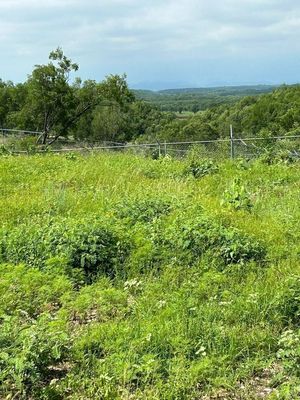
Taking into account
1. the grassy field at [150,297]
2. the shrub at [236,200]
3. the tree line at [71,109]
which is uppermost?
the tree line at [71,109]

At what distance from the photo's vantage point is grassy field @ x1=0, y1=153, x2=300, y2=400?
304cm

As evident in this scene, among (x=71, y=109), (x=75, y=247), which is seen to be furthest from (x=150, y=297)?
(x=71, y=109)

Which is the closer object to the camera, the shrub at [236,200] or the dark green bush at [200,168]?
the shrub at [236,200]

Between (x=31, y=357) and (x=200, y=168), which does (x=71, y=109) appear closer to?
(x=200, y=168)

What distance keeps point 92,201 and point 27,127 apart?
28.6 m

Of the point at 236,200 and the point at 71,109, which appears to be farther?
the point at 71,109

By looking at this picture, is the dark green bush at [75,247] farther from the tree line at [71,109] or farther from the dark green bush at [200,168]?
the tree line at [71,109]

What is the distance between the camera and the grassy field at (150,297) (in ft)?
9.99

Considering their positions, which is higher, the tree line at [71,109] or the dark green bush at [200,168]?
the tree line at [71,109]

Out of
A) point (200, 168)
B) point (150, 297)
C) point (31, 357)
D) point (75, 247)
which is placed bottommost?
point (150, 297)

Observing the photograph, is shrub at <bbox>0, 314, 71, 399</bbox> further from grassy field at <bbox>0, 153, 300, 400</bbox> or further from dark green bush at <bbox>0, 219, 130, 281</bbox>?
A: dark green bush at <bbox>0, 219, 130, 281</bbox>

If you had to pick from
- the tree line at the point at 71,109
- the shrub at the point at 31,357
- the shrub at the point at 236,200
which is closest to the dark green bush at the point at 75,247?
the shrub at the point at 31,357

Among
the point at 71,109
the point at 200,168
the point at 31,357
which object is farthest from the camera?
the point at 71,109

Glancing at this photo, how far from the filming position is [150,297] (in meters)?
4.25
